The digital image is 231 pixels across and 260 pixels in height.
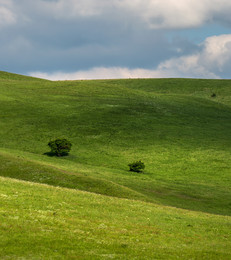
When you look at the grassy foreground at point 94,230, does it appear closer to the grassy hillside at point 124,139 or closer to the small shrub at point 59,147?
the grassy hillside at point 124,139

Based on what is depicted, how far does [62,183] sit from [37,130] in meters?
49.5

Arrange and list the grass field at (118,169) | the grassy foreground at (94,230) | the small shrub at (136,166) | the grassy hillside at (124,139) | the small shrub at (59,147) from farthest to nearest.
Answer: the small shrub at (59,147) → the small shrub at (136,166) → the grassy hillside at (124,139) → the grass field at (118,169) → the grassy foreground at (94,230)

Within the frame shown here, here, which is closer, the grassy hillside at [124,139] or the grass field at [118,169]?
the grass field at [118,169]

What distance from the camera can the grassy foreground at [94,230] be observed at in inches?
730

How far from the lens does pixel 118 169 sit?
70875mm

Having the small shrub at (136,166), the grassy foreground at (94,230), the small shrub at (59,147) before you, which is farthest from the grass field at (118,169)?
the small shrub at (59,147)

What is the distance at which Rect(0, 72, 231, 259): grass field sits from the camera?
21094 millimetres

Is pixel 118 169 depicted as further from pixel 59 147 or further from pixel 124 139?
pixel 124 139

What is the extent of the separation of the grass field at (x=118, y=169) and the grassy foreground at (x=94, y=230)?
9 centimetres

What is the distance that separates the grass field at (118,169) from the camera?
69.2ft

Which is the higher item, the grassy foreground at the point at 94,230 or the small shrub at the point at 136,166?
the grassy foreground at the point at 94,230

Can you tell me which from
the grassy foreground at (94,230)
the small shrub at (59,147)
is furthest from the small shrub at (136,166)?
the grassy foreground at (94,230)

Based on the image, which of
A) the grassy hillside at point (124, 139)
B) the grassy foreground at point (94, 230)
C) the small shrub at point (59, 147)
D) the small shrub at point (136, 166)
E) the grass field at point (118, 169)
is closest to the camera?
the grassy foreground at point (94, 230)

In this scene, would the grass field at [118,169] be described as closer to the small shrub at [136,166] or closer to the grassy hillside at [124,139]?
the grassy hillside at [124,139]
